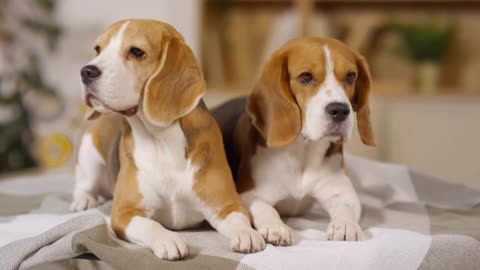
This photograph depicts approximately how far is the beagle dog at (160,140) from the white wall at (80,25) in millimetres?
2430

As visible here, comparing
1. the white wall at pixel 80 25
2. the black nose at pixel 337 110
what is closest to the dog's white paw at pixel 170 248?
the black nose at pixel 337 110

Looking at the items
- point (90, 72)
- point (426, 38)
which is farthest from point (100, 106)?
point (426, 38)

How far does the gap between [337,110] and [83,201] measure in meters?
0.80

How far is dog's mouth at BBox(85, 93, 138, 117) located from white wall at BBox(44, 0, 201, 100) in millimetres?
2488

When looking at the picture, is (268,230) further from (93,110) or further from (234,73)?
(234,73)

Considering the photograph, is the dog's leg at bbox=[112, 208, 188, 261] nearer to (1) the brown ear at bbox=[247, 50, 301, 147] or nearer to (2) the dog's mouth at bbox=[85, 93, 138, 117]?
(2) the dog's mouth at bbox=[85, 93, 138, 117]

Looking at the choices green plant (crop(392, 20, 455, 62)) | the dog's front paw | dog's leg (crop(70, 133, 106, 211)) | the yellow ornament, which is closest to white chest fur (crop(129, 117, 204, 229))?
→ the dog's front paw

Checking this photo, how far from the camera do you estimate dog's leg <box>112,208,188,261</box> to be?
1267 millimetres

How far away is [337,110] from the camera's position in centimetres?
147

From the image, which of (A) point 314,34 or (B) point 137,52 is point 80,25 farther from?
(B) point 137,52

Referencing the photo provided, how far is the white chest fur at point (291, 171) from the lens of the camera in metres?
1.64

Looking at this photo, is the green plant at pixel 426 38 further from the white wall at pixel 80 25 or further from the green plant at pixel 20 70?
the green plant at pixel 20 70

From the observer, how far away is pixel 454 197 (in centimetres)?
200

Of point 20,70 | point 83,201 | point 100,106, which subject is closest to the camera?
point 100,106
